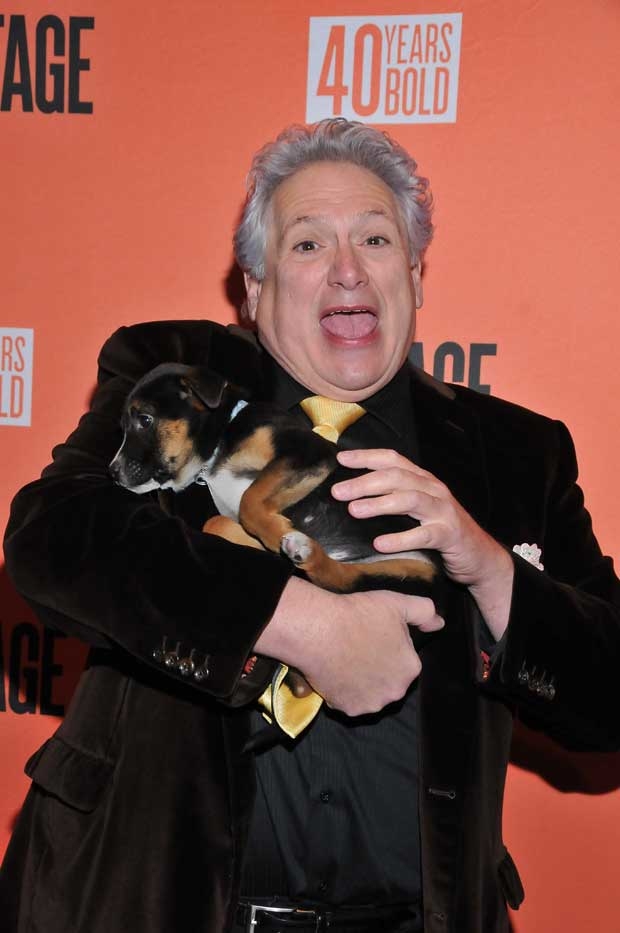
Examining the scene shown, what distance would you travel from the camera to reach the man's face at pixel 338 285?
159 centimetres

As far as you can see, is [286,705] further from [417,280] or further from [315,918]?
[417,280]

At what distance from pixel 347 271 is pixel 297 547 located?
55cm

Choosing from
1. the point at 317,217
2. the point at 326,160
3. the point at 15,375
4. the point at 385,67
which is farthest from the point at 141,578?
the point at 385,67

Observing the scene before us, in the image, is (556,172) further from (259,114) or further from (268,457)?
(268,457)

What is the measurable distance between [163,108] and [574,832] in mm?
2000

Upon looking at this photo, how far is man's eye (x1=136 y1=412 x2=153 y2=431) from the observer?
1352mm

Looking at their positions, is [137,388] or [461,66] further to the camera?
[461,66]

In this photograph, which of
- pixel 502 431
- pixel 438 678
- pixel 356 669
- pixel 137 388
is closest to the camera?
pixel 356 669

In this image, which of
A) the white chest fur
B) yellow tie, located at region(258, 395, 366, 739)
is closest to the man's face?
yellow tie, located at region(258, 395, 366, 739)

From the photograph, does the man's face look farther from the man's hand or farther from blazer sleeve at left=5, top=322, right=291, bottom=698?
blazer sleeve at left=5, top=322, right=291, bottom=698

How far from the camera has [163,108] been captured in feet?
7.57

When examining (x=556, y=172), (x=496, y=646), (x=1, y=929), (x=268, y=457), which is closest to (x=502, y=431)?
(x=496, y=646)

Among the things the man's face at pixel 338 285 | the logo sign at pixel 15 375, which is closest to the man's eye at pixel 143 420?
the man's face at pixel 338 285

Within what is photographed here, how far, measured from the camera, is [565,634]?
57.6 inches
